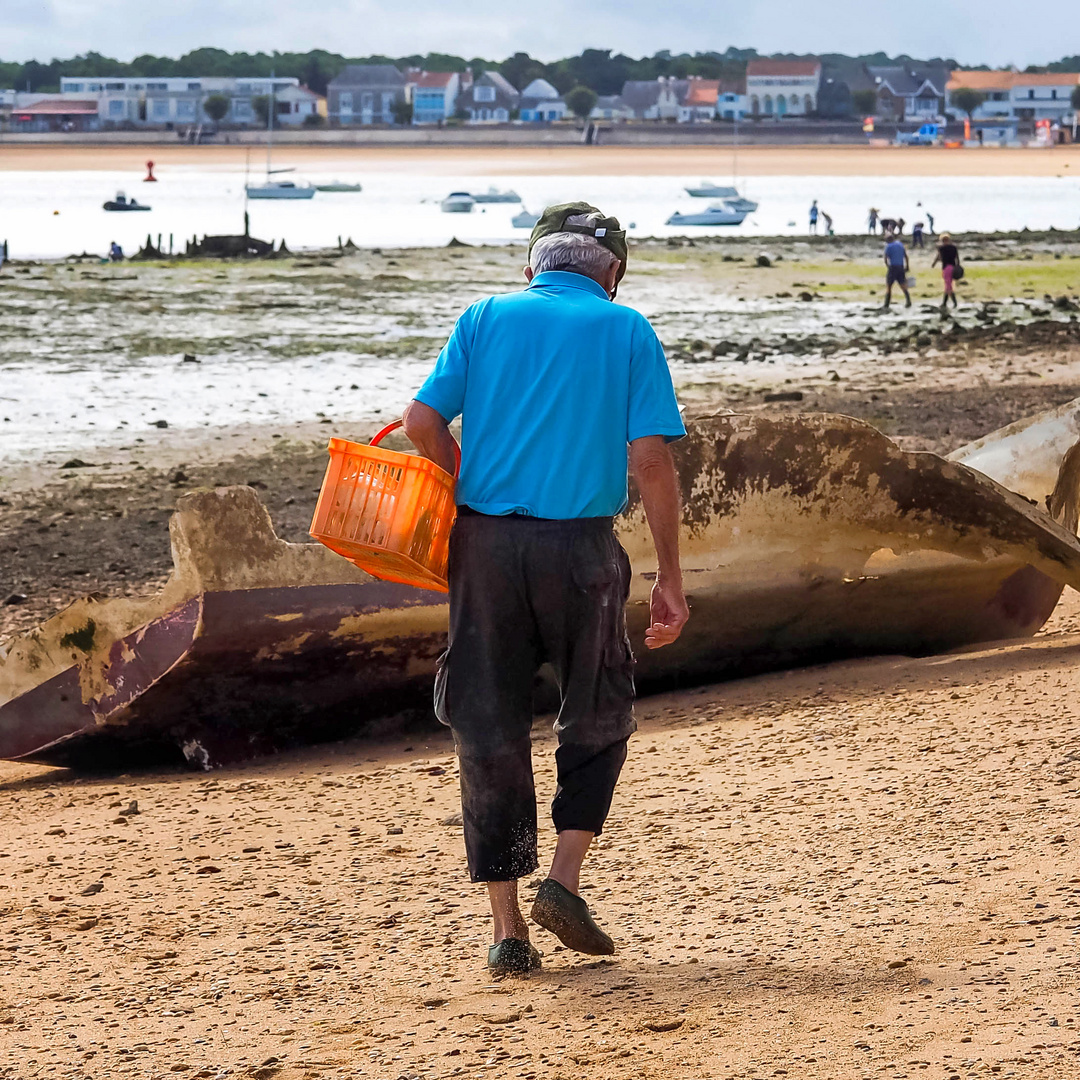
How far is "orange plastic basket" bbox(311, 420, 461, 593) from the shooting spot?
339 cm

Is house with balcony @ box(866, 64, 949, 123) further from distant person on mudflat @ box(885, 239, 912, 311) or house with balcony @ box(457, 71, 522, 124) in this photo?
distant person on mudflat @ box(885, 239, 912, 311)

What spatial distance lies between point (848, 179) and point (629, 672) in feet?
485

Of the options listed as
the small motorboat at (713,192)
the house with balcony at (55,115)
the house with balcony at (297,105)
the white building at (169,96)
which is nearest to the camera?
the small motorboat at (713,192)

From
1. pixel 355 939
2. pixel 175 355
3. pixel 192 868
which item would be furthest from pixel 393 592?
pixel 175 355

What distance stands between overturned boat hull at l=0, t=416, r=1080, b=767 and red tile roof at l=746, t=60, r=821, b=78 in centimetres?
16265

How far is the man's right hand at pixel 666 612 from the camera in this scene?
3.42 m

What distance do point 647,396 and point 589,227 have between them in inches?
17.2

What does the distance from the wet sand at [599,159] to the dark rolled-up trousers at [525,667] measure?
126 meters

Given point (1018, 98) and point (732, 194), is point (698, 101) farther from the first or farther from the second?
point (732, 194)

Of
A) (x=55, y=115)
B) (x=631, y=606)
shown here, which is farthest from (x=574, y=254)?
(x=55, y=115)

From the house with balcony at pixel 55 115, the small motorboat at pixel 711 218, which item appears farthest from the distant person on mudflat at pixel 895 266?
the house with balcony at pixel 55 115

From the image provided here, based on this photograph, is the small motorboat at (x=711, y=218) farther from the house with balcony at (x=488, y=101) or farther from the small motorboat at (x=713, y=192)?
the house with balcony at (x=488, y=101)

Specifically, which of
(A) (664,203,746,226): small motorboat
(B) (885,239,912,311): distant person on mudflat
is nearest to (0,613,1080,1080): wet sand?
(B) (885,239,912,311): distant person on mudflat

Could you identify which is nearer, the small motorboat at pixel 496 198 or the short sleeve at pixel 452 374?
the short sleeve at pixel 452 374
